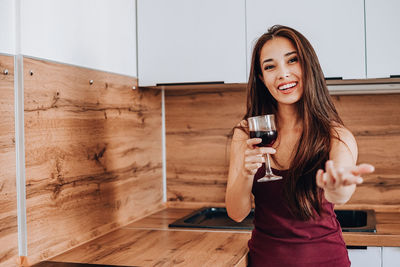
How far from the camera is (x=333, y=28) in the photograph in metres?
2.06

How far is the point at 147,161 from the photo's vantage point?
2.44 meters

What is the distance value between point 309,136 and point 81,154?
0.84 metres

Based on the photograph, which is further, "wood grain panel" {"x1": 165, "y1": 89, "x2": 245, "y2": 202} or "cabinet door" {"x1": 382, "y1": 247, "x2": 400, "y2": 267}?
"wood grain panel" {"x1": 165, "y1": 89, "x2": 245, "y2": 202}

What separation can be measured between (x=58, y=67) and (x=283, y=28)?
2.60 feet

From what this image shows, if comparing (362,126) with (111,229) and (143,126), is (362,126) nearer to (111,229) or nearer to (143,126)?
(143,126)

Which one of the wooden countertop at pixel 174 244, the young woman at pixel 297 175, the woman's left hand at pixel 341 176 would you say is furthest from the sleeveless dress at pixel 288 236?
the woman's left hand at pixel 341 176

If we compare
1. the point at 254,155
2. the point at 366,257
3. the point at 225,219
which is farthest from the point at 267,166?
the point at 225,219

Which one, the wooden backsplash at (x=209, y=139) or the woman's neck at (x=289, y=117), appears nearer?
the woman's neck at (x=289, y=117)

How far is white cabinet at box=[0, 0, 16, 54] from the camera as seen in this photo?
1.42 meters

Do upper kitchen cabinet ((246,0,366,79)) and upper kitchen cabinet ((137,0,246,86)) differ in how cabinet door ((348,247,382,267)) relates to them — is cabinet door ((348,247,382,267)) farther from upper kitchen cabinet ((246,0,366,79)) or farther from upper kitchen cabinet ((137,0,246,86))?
upper kitchen cabinet ((137,0,246,86))

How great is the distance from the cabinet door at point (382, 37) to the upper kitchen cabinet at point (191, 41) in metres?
0.55

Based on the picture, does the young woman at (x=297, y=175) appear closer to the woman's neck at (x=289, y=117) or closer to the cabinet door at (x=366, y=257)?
the woman's neck at (x=289, y=117)

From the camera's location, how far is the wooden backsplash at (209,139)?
7.93 ft

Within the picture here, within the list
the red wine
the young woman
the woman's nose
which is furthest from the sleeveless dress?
the woman's nose
